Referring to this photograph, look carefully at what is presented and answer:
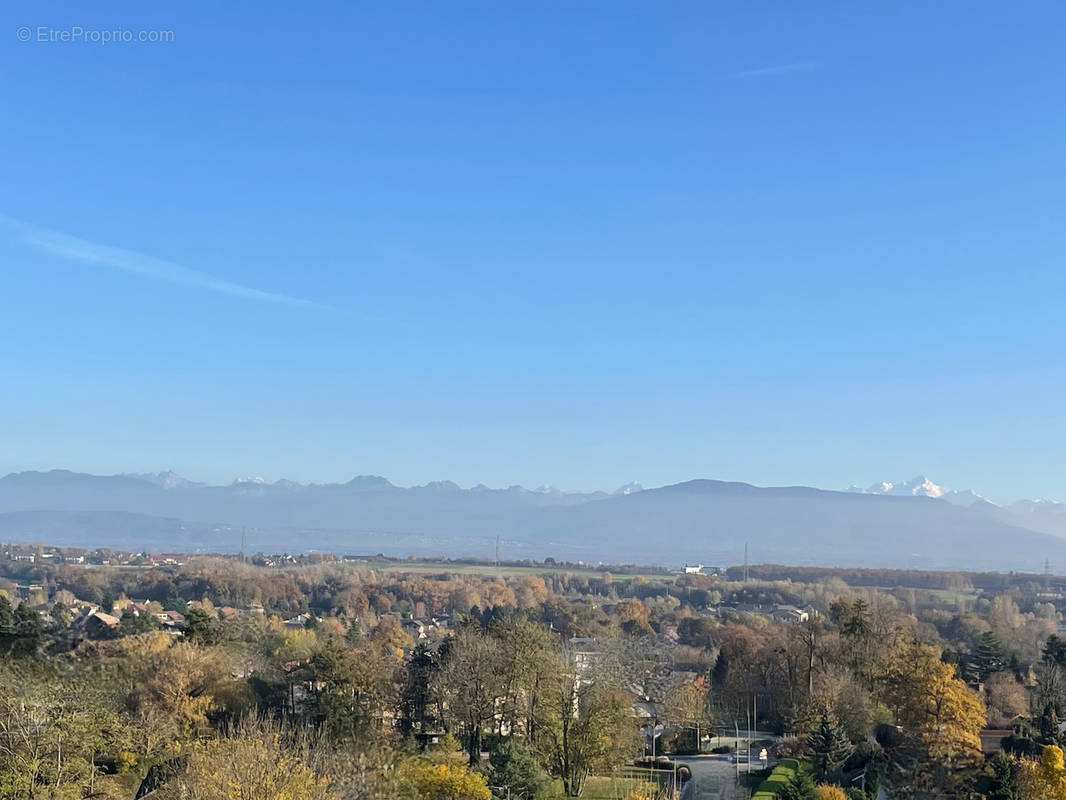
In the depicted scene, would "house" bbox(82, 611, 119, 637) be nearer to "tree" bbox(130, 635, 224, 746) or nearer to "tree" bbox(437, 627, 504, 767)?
"tree" bbox(130, 635, 224, 746)

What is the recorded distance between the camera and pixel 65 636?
39.2m

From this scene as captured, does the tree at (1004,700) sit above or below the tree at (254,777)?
below

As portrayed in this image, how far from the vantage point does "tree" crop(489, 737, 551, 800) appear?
24281 millimetres

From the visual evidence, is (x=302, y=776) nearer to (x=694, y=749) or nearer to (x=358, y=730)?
(x=358, y=730)

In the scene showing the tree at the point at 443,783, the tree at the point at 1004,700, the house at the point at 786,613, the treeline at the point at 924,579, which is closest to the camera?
the tree at the point at 443,783

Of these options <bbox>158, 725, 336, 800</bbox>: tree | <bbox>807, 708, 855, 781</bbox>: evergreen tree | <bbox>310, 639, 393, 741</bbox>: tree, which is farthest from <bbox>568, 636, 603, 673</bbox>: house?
<bbox>158, 725, 336, 800</bbox>: tree

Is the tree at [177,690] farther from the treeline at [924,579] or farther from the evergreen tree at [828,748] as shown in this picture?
the treeline at [924,579]

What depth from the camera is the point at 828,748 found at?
28031mm

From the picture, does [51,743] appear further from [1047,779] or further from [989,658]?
[989,658]

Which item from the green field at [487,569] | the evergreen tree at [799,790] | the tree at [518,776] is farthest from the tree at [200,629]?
the green field at [487,569]

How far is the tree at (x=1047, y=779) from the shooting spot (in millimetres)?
21047

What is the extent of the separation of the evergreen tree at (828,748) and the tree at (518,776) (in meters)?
7.96

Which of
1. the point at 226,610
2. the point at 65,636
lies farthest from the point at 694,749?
the point at 226,610

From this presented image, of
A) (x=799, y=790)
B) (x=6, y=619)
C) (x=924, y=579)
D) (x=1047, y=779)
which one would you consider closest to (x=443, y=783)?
(x=799, y=790)
